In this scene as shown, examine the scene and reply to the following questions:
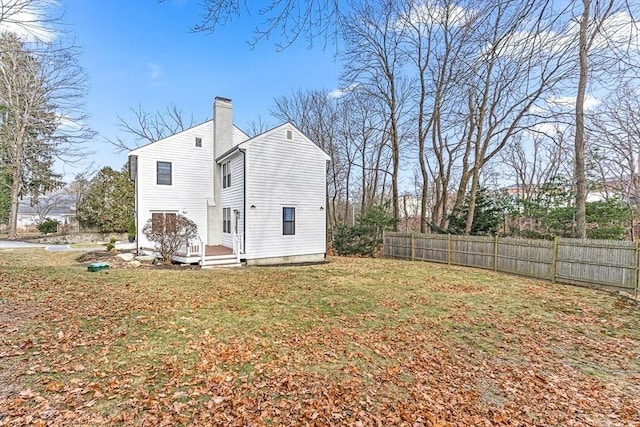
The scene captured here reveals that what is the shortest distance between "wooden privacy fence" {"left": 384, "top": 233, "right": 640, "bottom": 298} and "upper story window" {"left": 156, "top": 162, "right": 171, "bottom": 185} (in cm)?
1226

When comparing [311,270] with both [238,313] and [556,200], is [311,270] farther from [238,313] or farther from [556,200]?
[556,200]

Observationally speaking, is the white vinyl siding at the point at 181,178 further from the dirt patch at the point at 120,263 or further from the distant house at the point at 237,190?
the dirt patch at the point at 120,263

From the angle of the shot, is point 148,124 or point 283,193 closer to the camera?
point 283,193

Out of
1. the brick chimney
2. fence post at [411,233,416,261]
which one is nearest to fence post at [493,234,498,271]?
fence post at [411,233,416,261]

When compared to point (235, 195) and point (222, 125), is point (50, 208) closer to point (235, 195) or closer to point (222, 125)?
point (222, 125)

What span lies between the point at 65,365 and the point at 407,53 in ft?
63.0

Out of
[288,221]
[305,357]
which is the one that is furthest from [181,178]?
[305,357]

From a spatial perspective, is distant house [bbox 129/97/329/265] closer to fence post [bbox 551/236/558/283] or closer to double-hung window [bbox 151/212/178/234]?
double-hung window [bbox 151/212/178/234]

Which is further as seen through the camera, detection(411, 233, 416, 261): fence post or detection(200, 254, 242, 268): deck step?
detection(411, 233, 416, 261): fence post

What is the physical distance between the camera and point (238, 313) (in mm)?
6078

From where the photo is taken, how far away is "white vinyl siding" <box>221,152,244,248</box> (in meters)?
12.9

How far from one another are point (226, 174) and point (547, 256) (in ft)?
44.1

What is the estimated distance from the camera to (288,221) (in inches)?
538

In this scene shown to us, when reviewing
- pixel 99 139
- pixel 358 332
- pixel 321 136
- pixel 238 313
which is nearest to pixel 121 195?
pixel 99 139
